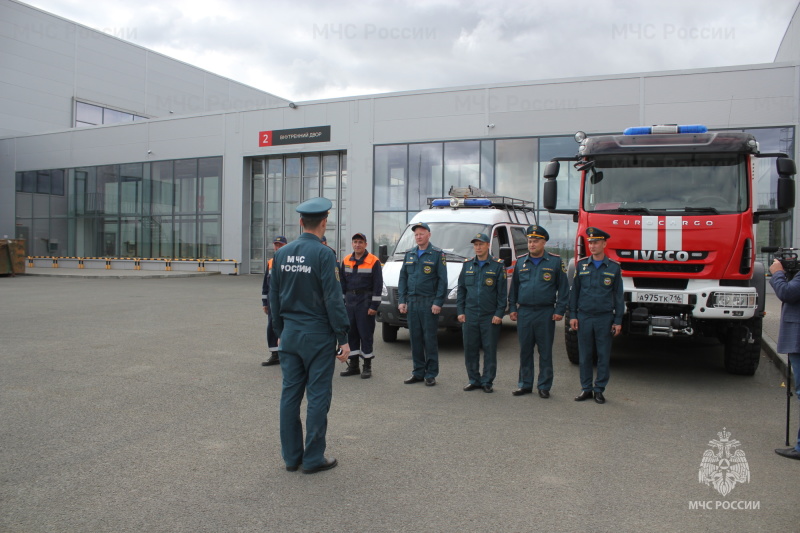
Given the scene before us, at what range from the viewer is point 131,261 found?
32.6 m

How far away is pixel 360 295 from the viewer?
7.70 m

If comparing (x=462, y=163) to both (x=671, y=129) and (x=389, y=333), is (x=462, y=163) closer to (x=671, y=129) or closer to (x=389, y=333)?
(x=389, y=333)

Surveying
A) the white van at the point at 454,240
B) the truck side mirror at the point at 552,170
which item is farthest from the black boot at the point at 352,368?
the truck side mirror at the point at 552,170

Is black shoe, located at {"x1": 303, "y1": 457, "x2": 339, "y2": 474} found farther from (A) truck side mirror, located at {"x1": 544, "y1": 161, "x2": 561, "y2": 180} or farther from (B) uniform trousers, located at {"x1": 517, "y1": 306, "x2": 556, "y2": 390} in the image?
(A) truck side mirror, located at {"x1": 544, "y1": 161, "x2": 561, "y2": 180}

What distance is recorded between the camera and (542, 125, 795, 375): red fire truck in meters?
6.92

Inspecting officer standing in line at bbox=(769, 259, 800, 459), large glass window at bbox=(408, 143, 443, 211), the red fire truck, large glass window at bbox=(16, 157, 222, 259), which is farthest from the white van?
large glass window at bbox=(16, 157, 222, 259)

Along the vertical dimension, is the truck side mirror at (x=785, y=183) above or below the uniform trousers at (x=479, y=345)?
above

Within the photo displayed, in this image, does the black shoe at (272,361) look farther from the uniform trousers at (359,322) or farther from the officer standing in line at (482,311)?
the officer standing in line at (482,311)

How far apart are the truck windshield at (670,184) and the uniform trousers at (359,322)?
3.19 metres

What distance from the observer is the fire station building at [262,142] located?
69.3 feet

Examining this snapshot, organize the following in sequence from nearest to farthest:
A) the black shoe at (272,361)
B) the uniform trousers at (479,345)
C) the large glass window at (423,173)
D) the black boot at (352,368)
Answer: the uniform trousers at (479,345), the black boot at (352,368), the black shoe at (272,361), the large glass window at (423,173)

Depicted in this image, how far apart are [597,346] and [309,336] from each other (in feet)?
12.1

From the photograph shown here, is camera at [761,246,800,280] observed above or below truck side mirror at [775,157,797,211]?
below

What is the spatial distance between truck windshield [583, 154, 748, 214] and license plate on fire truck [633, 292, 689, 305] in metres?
1.03
